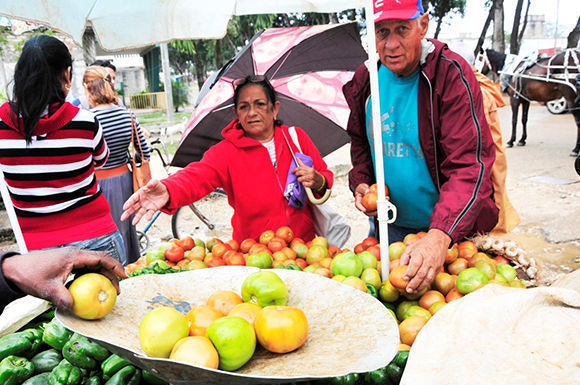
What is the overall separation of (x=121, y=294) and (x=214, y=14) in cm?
206

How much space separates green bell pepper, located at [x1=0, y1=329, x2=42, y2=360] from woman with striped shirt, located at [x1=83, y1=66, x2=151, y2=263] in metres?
2.59

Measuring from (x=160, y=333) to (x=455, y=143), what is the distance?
170cm

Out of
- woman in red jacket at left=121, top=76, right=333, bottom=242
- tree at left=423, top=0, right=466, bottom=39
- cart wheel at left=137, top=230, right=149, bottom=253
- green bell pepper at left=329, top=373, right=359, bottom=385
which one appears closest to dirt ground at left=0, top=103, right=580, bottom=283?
cart wheel at left=137, top=230, right=149, bottom=253

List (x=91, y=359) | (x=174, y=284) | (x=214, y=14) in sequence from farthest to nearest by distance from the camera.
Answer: (x=214, y=14)
(x=174, y=284)
(x=91, y=359)

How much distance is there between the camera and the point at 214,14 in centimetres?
280

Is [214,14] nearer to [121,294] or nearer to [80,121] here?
[80,121]

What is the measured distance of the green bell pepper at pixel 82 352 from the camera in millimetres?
1358

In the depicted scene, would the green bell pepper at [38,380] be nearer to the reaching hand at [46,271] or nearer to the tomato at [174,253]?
the reaching hand at [46,271]

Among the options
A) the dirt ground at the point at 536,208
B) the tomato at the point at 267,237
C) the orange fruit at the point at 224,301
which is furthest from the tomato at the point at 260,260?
the dirt ground at the point at 536,208

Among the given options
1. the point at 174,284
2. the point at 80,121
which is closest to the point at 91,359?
the point at 174,284

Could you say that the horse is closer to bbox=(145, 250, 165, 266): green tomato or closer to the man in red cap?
the man in red cap

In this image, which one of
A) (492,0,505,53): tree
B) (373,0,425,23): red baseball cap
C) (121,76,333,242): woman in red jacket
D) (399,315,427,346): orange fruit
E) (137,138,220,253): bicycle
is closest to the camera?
(399,315,427,346): orange fruit

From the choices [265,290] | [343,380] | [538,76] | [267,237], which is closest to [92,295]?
[265,290]

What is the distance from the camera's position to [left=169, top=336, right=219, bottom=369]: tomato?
1.09 metres
